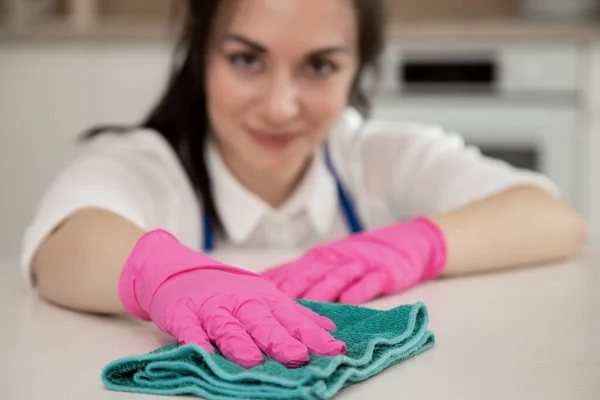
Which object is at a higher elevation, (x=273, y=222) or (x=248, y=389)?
(x=248, y=389)

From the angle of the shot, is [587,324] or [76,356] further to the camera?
[587,324]

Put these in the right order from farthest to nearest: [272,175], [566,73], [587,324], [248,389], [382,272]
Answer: [566,73] < [272,175] < [382,272] < [587,324] < [248,389]

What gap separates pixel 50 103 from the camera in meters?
2.36

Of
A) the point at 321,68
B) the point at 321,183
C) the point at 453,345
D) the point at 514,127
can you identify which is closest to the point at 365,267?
the point at 453,345

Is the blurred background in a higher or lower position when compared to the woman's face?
lower

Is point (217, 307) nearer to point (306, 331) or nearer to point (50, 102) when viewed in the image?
point (306, 331)

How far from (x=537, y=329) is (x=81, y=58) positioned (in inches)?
74.8

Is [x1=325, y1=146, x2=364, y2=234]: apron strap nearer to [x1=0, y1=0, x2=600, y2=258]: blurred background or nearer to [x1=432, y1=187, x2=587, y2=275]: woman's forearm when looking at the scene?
[x1=432, y1=187, x2=587, y2=275]: woman's forearm

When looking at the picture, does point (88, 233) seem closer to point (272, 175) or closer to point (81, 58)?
point (272, 175)

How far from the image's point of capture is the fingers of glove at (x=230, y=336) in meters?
0.52

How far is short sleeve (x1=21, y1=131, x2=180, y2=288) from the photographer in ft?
2.85

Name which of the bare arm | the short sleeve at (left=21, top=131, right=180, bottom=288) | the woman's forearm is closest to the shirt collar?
the short sleeve at (left=21, top=131, right=180, bottom=288)

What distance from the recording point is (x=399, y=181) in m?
1.33

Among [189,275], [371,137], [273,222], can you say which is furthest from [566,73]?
[189,275]
